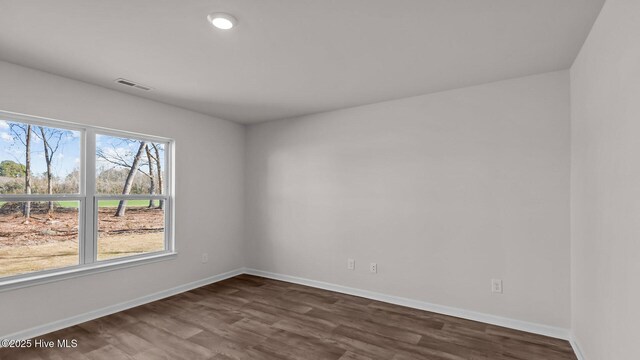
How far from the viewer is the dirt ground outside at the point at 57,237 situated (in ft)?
8.89

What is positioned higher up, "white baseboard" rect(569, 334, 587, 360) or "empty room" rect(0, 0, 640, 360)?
"empty room" rect(0, 0, 640, 360)

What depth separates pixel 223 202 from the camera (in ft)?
15.1

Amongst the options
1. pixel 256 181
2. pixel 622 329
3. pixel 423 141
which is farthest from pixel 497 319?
pixel 256 181

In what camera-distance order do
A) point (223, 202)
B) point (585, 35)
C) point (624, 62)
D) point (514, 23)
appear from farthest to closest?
point (223, 202) → point (585, 35) → point (514, 23) → point (624, 62)

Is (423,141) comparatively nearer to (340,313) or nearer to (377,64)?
(377,64)

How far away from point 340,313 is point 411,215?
4.39 feet

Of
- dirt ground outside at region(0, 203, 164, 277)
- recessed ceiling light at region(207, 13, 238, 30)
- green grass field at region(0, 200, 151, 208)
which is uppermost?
recessed ceiling light at region(207, 13, 238, 30)

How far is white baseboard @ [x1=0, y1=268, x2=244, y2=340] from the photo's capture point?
2660mm

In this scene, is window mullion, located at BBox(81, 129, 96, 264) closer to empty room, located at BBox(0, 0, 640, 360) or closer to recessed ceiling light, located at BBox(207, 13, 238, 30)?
empty room, located at BBox(0, 0, 640, 360)

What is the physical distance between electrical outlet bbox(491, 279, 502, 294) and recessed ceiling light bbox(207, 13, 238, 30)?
10.6 feet

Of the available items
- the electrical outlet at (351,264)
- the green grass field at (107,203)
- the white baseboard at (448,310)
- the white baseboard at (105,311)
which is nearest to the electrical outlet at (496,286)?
the white baseboard at (448,310)

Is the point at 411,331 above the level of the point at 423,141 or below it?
below

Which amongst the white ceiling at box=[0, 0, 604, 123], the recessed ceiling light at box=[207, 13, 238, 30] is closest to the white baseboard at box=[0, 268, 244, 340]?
the white ceiling at box=[0, 0, 604, 123]

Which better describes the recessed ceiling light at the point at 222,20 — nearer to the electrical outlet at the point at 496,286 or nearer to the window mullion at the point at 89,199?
the window mullion at the point at 89,199
